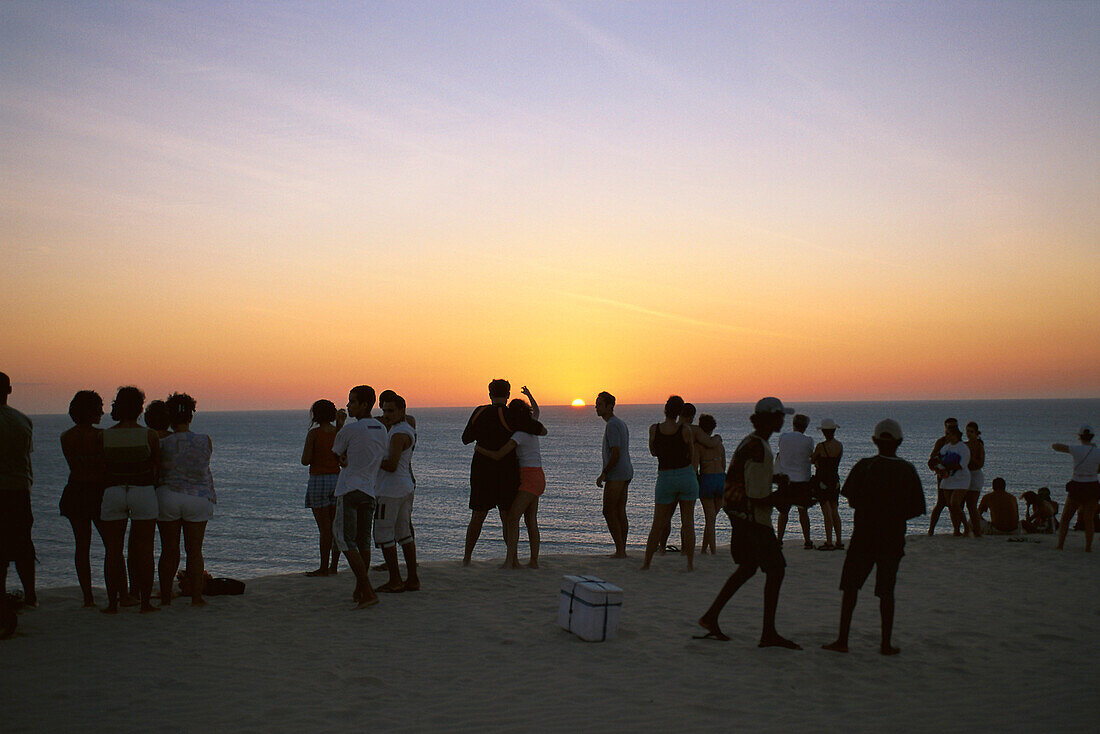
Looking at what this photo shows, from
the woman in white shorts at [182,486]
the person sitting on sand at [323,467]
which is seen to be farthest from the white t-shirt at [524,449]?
the woman in white shorts at [182,486]

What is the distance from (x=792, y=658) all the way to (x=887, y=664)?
706mm

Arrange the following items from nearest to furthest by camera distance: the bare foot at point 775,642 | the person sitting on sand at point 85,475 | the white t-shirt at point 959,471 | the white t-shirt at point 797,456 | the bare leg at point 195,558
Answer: the bare foot at point 775,642, the person sitting on sand at point 85,475, the bare leg at point 195,558, the white t-shirt at point 797,456, the white t-shirt at point 959,471

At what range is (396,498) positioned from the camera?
802 cm

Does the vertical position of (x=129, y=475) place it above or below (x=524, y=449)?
below

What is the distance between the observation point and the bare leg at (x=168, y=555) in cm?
718

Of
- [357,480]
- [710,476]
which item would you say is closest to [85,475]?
[357,480]

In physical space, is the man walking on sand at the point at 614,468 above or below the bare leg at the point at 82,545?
above

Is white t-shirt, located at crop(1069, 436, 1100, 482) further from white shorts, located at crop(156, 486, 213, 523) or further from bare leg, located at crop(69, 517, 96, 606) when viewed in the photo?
bare leg, located at crop(69, 517, 96, 606)

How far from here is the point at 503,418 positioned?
375 inches

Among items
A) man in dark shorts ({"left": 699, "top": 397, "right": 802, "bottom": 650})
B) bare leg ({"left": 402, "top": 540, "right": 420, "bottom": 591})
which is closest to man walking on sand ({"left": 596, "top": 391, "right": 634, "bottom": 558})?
bare leg ({"left": 402, "top": 540, "right": 420, "bottom": 591})

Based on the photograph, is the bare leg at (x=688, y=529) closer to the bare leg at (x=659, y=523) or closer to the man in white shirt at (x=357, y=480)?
the bare leg at (x=659, y=523)

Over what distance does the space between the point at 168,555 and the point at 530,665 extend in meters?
3.61

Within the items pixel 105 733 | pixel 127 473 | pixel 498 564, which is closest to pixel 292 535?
pixel 498 564

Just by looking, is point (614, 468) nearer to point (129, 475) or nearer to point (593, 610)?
point (593, 610)
